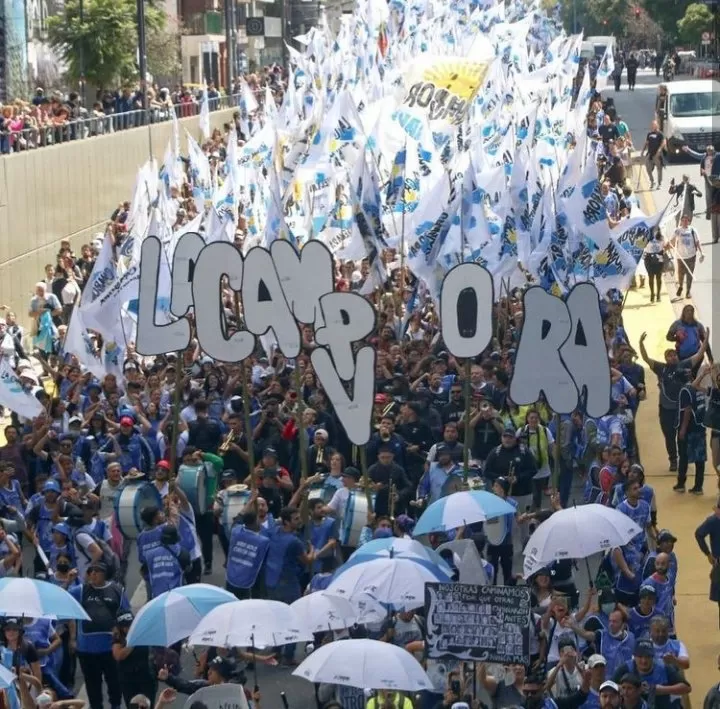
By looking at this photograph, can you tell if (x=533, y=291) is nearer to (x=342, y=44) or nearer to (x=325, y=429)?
(x=325, y=429)

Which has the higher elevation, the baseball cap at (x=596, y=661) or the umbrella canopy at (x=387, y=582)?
the umbrella canopy at (x=387, y=582)

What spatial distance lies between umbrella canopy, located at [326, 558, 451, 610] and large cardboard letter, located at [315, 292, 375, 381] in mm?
3222

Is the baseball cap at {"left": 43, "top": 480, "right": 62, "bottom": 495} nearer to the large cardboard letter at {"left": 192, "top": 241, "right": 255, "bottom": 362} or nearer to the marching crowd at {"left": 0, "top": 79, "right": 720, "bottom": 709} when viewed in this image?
the marching crowd at {"left": 0, "top": 79, "right": 720, "bottom": 709}

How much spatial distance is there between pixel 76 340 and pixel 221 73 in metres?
62.0

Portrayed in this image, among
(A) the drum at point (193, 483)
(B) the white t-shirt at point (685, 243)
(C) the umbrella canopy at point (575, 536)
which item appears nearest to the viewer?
(C) the umbrella canopy at point (575, 536)

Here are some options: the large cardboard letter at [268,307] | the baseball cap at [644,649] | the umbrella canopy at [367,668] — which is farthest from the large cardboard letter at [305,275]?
the umbrella canopy at [367,668]

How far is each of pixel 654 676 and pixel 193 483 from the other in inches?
222

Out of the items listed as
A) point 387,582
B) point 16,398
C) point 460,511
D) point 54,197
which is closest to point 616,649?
point 387,582

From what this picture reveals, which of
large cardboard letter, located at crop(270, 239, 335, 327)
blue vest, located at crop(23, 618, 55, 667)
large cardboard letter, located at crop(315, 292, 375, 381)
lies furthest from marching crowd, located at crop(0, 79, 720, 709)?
large cardboard letter, located at crop(315, 292, 375, 381)

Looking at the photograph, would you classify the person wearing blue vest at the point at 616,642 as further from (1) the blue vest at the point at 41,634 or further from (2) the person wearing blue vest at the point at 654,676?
(1) the blue vest at the point at 41,634

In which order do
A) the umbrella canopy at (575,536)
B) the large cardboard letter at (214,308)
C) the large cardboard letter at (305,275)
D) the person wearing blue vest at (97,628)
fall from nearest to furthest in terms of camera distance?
the umbrella canopy at (575,536)
the person wearing blue vest at (97,628)
the large cardboard letter at (305,275)
the large cardboard letter at (214,308)

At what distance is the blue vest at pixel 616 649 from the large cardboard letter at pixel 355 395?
10.5 ft

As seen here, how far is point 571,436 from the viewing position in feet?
57.2

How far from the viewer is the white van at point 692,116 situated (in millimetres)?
44713
